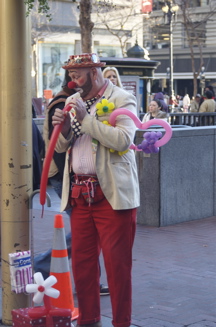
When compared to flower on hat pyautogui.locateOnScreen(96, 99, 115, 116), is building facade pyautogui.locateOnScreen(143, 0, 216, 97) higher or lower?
higher

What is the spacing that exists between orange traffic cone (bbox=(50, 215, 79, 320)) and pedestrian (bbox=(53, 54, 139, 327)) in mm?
189

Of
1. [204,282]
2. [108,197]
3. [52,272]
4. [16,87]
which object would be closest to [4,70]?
[16,87]

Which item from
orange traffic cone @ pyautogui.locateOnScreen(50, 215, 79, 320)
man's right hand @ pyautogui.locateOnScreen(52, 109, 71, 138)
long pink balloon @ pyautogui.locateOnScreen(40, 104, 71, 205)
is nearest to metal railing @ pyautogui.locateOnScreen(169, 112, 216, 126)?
orange traffic cone @ pyautogui.locateOnScreen(50, 215, 79, 320)

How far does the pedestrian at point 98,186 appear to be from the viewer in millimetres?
4434

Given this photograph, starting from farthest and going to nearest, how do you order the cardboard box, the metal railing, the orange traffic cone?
the metal railing
the orange traffic cone
the cardboard box

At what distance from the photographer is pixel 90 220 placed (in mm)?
4609

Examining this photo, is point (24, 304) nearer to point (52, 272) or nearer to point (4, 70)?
point (52, 272)

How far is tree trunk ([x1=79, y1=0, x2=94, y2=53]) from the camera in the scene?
52.6 feet

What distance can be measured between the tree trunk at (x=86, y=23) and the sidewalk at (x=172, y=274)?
7866 millimetres

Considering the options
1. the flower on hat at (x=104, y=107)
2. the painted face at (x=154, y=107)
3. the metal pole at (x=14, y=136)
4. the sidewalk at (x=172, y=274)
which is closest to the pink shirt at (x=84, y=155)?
the flower on hat at (x=104, y=107)

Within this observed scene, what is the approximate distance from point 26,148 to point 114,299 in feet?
4.17

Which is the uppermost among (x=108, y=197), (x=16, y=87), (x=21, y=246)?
(x=16, y=87)

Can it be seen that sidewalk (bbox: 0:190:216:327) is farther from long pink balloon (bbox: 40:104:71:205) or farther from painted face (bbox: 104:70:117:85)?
painted face (bbox: 104:70:117:85)

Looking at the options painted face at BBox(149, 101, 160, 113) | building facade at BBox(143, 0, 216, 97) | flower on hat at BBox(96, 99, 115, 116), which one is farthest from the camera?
building facade at BBox(143, 0, 216, 97)
